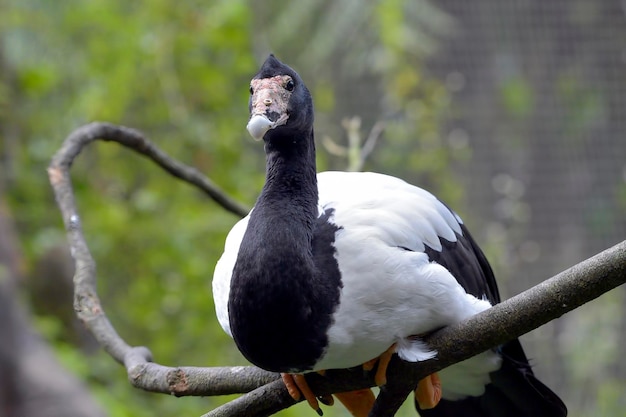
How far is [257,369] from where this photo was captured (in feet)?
6.45

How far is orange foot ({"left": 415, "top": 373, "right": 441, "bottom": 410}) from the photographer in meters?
2.10

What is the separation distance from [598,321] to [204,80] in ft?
8.24

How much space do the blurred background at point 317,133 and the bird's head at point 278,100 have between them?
2.19 metres

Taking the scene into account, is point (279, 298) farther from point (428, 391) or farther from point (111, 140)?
point (111, 140)

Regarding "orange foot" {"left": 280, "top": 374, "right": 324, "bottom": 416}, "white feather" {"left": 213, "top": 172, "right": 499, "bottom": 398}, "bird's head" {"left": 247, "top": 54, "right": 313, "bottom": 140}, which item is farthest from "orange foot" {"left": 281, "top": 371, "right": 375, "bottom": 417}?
"bird's head" {"left": 247, "top": 54, "right": 313, "bottom": 140}

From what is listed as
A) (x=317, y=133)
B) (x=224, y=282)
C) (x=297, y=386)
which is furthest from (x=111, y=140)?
(x=317, y=133)

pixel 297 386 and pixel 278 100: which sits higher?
pixel 278 100

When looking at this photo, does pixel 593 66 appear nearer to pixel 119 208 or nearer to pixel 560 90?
pixel 560 90

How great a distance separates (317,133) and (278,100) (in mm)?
2617

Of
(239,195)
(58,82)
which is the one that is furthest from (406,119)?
(58,82)

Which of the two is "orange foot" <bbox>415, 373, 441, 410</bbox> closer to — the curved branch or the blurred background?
the curved branch

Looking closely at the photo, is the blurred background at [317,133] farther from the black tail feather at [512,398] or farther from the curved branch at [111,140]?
the black tail feather at [512,398]

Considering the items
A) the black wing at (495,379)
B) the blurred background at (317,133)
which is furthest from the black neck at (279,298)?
the blurred background at (317,133)

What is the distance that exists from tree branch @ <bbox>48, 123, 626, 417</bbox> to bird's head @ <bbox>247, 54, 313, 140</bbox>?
20.1 inches
